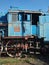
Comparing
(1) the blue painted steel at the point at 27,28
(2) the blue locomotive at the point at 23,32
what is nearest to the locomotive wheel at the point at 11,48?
(2) the blue locomotive at the point at 23,32

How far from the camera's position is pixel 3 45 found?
15125 mm

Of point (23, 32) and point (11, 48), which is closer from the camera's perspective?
point (11, 48)

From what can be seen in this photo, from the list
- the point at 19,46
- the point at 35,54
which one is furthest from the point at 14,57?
the point at 35,54

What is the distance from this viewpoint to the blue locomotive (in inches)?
598

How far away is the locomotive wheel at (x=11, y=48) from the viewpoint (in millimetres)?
15106

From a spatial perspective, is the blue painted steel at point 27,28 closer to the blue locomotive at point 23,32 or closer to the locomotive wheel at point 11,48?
the blue locomotive at point 23,32

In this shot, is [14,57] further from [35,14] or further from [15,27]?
[35,14]

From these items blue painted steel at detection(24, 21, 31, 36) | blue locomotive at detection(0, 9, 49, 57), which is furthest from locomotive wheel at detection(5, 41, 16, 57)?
blue painted steel at detection(24, 21, 31, 36)

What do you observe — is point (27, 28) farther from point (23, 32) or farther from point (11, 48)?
point (11, 48)

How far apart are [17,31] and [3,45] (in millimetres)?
1554

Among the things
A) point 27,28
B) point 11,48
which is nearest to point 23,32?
point 27,28

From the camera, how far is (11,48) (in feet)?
49.6

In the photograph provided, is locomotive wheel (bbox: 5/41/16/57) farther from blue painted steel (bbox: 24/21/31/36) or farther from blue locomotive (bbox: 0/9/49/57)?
blue painted steel (bbox: 24/21/31/36)

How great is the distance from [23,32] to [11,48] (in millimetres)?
1591
